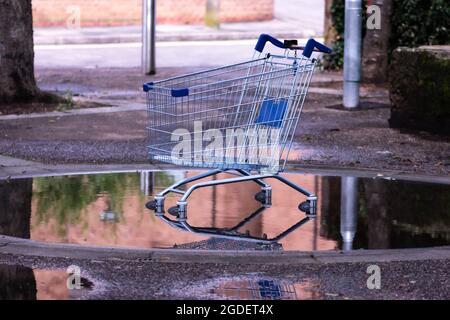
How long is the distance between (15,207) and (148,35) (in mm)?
9802

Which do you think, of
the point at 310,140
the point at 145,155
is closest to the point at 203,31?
the point at 310,140

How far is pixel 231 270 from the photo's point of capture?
698 centimetres

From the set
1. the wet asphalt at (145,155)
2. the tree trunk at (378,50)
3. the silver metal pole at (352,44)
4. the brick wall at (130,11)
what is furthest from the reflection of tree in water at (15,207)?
the brick wall at (130,11)

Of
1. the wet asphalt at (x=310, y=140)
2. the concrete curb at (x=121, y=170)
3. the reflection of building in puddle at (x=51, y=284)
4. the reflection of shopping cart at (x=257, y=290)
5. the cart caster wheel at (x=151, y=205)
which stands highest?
the wet asphalt at (x=310, y=140)

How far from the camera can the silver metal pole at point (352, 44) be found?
45.6 feet

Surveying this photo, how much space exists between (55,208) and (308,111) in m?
6.34

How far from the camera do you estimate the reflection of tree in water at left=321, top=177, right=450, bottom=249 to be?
25.8 feet

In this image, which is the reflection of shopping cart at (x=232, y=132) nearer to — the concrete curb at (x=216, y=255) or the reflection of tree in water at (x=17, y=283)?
the concrete curb at (x=216, y=255)

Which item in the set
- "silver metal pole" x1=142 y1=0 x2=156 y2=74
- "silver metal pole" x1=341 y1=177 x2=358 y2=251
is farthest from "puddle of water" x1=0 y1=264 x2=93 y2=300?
"silver metal pole" x1=142 y1=0 x2=156 y2=74

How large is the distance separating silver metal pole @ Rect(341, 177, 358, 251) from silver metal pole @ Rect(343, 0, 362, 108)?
4.24 m

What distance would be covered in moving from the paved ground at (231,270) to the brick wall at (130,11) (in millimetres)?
22102

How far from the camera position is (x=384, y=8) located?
1678 centimetres
